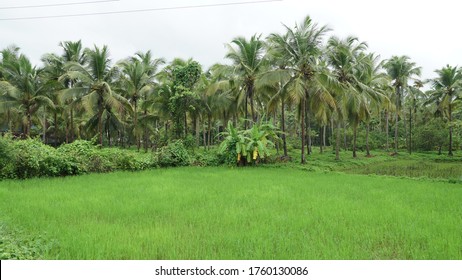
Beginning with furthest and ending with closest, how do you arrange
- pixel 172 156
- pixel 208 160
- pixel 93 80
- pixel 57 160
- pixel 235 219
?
pixel 93 80, pixel 208 160, pixel 172 156, pixel 57 160, pixel 235 219

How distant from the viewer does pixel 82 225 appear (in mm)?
5570

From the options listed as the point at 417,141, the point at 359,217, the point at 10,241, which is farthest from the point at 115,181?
the point at 417,141

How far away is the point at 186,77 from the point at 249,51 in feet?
13.4

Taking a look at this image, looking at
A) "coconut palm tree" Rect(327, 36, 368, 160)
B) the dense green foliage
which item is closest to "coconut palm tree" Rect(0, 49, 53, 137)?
the dense green foliage

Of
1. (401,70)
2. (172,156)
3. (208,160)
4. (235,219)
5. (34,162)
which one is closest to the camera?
(235,219)

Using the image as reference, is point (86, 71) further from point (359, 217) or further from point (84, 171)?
point (359, 217)

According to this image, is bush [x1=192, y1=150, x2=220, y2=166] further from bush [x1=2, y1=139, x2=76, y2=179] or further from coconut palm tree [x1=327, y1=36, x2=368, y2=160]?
coconut palm tree [x1=327, y1=36, x2=368, y2=160]

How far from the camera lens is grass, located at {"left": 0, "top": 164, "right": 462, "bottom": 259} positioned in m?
4.48

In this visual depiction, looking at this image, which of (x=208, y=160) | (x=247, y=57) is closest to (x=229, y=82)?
(x=247, y=57)

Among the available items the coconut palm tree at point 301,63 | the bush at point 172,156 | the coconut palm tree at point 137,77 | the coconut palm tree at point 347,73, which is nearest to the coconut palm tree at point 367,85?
the coconut palm tree at point 347,73

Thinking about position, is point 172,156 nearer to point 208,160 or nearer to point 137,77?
point 208,160

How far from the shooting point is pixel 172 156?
15914 mm

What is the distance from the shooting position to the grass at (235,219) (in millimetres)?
4480

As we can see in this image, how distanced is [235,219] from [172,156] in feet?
33.9
